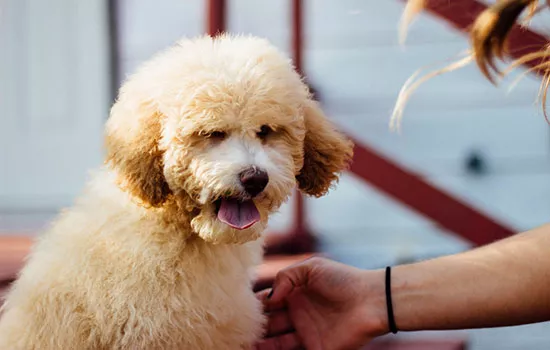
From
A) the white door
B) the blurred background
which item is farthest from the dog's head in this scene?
the white door

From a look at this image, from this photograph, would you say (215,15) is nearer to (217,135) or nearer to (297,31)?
(297,31)

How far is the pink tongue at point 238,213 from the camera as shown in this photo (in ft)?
5.37

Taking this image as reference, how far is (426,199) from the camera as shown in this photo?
13.6ft

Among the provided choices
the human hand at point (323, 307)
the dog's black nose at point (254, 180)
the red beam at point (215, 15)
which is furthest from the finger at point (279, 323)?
the red beam at point (215, 15)

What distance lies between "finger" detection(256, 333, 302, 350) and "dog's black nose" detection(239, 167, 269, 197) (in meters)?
0.63

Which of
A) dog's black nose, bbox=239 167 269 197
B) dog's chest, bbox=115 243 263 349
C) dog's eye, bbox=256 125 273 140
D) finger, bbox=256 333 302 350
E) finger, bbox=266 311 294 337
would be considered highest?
dog's eye, bbox=256 125 273 140

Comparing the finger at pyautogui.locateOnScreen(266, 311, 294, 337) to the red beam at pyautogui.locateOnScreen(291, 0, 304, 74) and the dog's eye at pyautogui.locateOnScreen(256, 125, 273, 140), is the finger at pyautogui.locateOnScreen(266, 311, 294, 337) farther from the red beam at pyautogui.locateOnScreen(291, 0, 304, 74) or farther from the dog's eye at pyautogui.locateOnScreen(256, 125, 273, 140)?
the red beam at pyautogui.locateOnScreen(291, 0, 304, 74)

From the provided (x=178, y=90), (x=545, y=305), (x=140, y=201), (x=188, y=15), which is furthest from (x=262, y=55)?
(x=188, y=15)

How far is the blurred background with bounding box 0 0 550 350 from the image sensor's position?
17.2 feet

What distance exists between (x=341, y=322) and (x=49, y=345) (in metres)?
0.78

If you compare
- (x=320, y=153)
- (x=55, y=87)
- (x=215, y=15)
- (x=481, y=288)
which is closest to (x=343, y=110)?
(x=55, y=87)

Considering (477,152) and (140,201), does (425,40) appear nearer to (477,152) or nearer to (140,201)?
(477,152)

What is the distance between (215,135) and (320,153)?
29 centimetres

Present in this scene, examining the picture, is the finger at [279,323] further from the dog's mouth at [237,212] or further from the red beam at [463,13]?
the red beam at [463,13]
